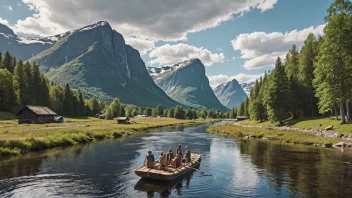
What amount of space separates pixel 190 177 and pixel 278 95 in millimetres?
59314

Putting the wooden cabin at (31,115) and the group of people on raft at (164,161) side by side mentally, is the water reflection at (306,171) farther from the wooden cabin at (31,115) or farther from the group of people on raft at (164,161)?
the wooden cabin at (31,115)

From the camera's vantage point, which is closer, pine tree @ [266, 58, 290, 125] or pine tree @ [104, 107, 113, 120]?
pine tree @ [266, 58, 290, 125]

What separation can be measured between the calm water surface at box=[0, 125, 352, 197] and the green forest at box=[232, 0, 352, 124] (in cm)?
1944

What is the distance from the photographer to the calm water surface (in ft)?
79.7

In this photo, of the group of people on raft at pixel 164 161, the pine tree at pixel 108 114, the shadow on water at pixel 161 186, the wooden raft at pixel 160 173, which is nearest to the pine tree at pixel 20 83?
the pine tree at pixel 108 114

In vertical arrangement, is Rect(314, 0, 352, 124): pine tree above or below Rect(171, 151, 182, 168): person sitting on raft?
above

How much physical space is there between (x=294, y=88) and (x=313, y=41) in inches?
717

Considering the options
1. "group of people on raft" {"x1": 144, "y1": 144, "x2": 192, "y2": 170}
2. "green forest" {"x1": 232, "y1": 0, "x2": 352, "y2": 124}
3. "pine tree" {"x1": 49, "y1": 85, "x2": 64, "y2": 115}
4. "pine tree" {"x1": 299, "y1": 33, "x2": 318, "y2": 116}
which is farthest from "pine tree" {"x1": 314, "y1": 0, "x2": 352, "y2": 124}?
"pine tree" {"x1": 49, "y1": 85, "x2": 64, "y2": 115}

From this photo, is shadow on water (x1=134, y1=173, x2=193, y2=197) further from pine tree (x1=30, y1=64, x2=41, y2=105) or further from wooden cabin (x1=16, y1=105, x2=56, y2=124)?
pine tree (x1=30, y1=64, x2=41, y2=105)

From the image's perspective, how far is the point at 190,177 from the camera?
31.0 m

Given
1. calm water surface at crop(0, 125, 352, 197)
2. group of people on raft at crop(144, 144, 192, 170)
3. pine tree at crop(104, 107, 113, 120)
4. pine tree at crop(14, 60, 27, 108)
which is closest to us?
calm water surface at crop(0, 125, 352, 197)

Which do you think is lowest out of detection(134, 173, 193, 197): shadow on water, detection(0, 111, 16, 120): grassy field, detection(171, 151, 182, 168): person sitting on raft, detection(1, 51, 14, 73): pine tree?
detection(134, 173, 193, 197): shadow on water

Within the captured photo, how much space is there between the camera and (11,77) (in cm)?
11450

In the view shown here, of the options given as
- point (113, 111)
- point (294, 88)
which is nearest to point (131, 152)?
point (294, 88)
